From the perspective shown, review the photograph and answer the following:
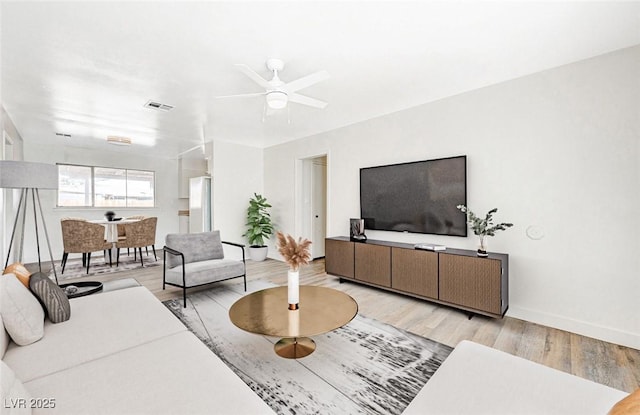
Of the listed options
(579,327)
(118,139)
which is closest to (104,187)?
(118,139)

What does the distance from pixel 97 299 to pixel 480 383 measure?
8.72ft

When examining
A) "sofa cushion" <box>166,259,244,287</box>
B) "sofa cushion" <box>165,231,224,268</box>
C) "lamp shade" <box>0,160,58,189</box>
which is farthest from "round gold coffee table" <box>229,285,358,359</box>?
"lamp shade" <box>0,160,58,189</box>

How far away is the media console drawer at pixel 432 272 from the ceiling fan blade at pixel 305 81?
2.12 metres

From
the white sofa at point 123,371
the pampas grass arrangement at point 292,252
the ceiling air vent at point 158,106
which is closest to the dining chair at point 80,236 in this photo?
the ceiling air vent at point 158,106

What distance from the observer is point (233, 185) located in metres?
5.68

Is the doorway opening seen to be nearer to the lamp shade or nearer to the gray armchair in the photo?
the gray armchair

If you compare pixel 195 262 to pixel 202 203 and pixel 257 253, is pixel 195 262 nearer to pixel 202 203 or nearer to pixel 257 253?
pixel 257 253

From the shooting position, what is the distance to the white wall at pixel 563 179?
2.31m

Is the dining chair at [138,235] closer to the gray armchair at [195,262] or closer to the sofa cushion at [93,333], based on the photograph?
the gray armchair at [195,262]

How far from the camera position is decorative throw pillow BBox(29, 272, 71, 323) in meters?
1.72

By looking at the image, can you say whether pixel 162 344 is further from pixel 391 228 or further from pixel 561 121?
pixel 561 121

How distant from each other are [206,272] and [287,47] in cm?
260

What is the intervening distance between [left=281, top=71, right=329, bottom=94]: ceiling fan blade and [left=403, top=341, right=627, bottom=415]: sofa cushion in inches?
83.0

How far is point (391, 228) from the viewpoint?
12.6 ft
